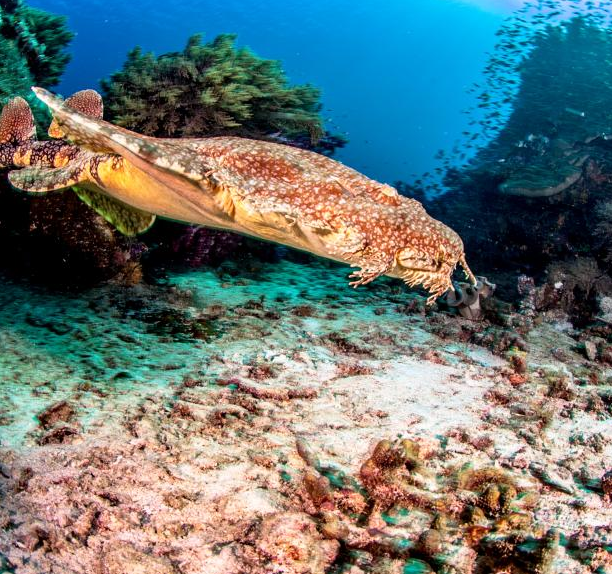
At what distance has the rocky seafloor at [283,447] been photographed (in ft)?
7.82

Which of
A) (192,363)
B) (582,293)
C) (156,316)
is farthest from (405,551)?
(582,293)

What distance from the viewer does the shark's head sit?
98.8 inches

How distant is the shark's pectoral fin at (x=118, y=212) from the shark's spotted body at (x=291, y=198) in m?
1.76

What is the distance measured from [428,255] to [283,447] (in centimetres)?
197

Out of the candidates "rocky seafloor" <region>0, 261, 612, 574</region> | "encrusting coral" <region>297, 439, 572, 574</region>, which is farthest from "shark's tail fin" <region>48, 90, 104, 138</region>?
"encrusting coral" <region>297, 439, 572, 574</region>

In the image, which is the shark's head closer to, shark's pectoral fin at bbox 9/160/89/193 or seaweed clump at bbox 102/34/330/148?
shark's pectoral fin at bbox 9/160/89/193

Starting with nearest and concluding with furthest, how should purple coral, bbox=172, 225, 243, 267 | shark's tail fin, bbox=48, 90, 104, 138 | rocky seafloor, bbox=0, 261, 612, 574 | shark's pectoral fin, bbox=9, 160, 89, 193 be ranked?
rocky seafloor, bbox=0, 261, 612, 574
shark's pectoral fin, bbox=9, 160, 89, 193
shark's tail fin, bbox=48, 90, 104, 138
purple coral, bbox=172, 225, 243, 267

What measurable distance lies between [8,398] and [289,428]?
99.0 inches

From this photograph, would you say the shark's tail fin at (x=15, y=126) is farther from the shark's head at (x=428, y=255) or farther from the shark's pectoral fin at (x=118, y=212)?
the shark's head at (x=428, y=255)

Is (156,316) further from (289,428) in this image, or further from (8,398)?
(289,428)

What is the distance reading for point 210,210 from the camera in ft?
9.49

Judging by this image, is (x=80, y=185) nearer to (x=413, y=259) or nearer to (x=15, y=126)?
(x=15, y=126)

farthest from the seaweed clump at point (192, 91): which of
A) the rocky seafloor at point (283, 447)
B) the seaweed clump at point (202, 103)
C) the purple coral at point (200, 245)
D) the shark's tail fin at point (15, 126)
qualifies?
the rocky seafloor at point (283, 447)

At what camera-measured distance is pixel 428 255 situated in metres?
2.54
